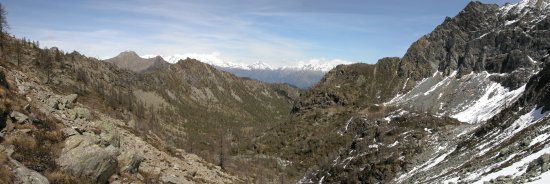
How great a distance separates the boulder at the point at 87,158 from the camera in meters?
31.1

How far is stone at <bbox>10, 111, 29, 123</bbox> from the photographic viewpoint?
107ft

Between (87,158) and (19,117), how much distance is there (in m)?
6.32

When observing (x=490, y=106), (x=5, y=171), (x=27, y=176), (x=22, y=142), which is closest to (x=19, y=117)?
(x=22, y=142)

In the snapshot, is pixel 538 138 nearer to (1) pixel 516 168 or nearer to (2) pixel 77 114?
(1) pixel 516 168

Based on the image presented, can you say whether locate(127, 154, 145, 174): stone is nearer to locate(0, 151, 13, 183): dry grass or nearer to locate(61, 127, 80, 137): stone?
locate(61, 127, 80, 137): stone

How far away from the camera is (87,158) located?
1258 inches

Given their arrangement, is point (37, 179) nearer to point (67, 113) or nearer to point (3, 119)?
point (3, 119)

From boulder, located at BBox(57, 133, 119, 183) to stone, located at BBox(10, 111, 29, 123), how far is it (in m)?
→ 3.66

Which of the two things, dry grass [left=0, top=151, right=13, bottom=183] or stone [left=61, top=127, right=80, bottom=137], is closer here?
dry grass [left=0, top=151, right=13, bottom=183]

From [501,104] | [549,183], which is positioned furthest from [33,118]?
[501,104]

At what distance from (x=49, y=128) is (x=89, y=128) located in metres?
5.67

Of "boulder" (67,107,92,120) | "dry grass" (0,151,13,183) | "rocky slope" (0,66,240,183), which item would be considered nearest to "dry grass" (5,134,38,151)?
"rocky slope" (0,66,240,183)

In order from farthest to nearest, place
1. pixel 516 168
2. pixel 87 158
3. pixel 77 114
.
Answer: pixel 77 114, pixel 516 168, pixel 87 158

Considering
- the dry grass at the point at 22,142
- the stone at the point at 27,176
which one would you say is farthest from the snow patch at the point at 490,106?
the stone at the point at 27,176
